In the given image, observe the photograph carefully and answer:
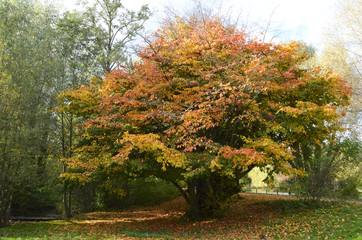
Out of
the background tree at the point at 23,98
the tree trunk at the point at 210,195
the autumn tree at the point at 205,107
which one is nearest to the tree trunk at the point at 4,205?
the background tree at the point at 23,98

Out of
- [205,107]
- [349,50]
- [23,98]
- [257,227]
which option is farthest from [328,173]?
[23,98]

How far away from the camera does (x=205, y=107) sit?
9.62m

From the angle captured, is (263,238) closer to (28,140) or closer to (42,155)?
(28,140)

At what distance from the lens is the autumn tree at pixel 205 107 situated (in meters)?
8.80

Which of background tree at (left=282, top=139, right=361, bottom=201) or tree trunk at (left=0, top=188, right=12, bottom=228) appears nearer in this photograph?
background tree at (left=282, top=139, right=361, bottom=201)

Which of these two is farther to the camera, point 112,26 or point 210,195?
point 112,26

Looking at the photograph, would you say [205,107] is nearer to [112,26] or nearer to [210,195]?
[210,195]

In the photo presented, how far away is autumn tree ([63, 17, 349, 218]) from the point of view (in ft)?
28.9

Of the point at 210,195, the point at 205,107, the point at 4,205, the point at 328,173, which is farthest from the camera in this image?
the point at 4,205

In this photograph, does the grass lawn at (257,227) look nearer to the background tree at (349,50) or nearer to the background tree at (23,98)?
the background tree at (23,98)

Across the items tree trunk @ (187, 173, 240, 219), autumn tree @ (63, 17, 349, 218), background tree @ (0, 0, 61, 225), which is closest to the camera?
autumn tree @ (63, 17, 349, 218)

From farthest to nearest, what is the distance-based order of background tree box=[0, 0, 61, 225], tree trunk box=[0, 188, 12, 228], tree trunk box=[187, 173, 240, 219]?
tree trunk box=[187, 173, 240, 219] → tree trunk box=[0, 188, 12, 228] → background tree box=[0, 0, 61, 225]

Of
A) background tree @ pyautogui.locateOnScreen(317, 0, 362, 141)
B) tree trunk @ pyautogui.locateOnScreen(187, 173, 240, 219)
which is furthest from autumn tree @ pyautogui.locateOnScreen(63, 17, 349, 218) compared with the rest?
background tree @ pyautogui.locateOnScreen(317, 0, 362, 141)

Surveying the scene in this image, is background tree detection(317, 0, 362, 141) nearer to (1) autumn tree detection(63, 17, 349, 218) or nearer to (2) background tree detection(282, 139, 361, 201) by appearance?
(2) background tree detection(282, 139, 361, 201)
